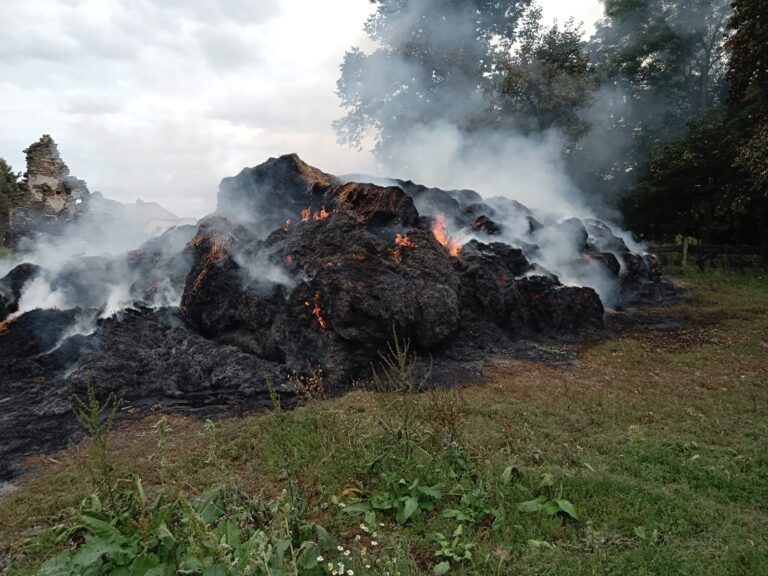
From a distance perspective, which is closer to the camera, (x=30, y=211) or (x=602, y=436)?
(x=602, y=436)

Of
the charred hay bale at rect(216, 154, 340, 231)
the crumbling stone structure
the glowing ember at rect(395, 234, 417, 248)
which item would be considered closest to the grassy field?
the glowing ember at rect(395, 234, 417, 248)

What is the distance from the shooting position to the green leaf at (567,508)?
3750 millimetres

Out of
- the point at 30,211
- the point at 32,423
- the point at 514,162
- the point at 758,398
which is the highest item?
the point at 514,162

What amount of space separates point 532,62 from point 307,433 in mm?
23333

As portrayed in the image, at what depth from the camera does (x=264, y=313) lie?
8852 mm

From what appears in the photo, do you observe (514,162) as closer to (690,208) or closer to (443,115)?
(443,115)

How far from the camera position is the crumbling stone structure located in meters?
17.3

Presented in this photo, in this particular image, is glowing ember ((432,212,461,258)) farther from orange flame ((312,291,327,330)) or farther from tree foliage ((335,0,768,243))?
tree foliage ((335,0,768,243))

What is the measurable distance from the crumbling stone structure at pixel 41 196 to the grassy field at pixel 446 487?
15.4 metres

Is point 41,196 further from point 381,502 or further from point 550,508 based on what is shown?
point 550,508

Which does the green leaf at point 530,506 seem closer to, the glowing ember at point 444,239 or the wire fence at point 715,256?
the glowing ember at point 444,239

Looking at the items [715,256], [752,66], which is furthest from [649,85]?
[752,66]

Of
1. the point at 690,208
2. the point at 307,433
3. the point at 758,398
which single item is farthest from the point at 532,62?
the point at 307,433

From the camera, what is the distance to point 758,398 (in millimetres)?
6230
